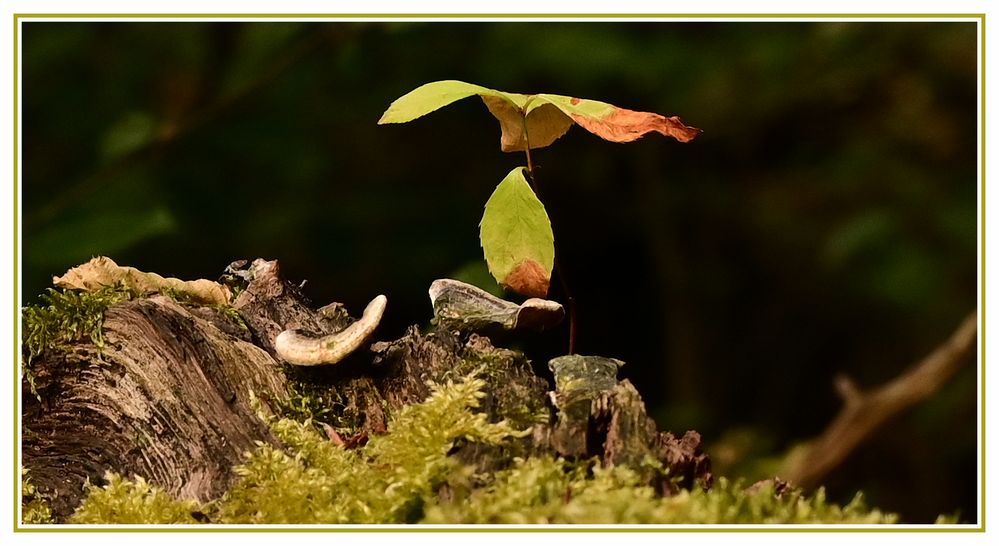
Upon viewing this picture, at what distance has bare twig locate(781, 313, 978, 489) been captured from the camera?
9.91 ft

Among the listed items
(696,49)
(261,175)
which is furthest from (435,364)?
(696,49)

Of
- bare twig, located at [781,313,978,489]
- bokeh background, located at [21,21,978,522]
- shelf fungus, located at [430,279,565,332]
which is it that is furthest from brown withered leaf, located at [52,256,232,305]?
bare twig, located at [781,313,978,489]

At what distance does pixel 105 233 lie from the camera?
7.25 ft

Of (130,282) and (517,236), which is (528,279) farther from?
(130,282)

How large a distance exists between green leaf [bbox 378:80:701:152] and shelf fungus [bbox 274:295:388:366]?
0.80 ft

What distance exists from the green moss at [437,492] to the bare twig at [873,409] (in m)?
1.90

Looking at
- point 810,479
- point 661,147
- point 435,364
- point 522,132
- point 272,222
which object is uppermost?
point 661,147

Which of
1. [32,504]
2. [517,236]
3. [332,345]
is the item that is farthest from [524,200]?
[32,504]

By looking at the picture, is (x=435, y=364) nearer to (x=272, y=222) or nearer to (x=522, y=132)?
(x=522, y=132)

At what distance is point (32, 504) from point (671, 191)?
12.1 ft

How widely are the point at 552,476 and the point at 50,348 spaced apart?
2.43ft

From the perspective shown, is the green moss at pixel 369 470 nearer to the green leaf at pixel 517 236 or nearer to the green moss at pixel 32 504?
the green leaf at pixel 517 236

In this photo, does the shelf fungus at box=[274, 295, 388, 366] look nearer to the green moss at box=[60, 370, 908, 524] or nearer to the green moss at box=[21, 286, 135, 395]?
the green moss at box=[60, 370, 908, 524]

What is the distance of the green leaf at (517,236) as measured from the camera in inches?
51.1
